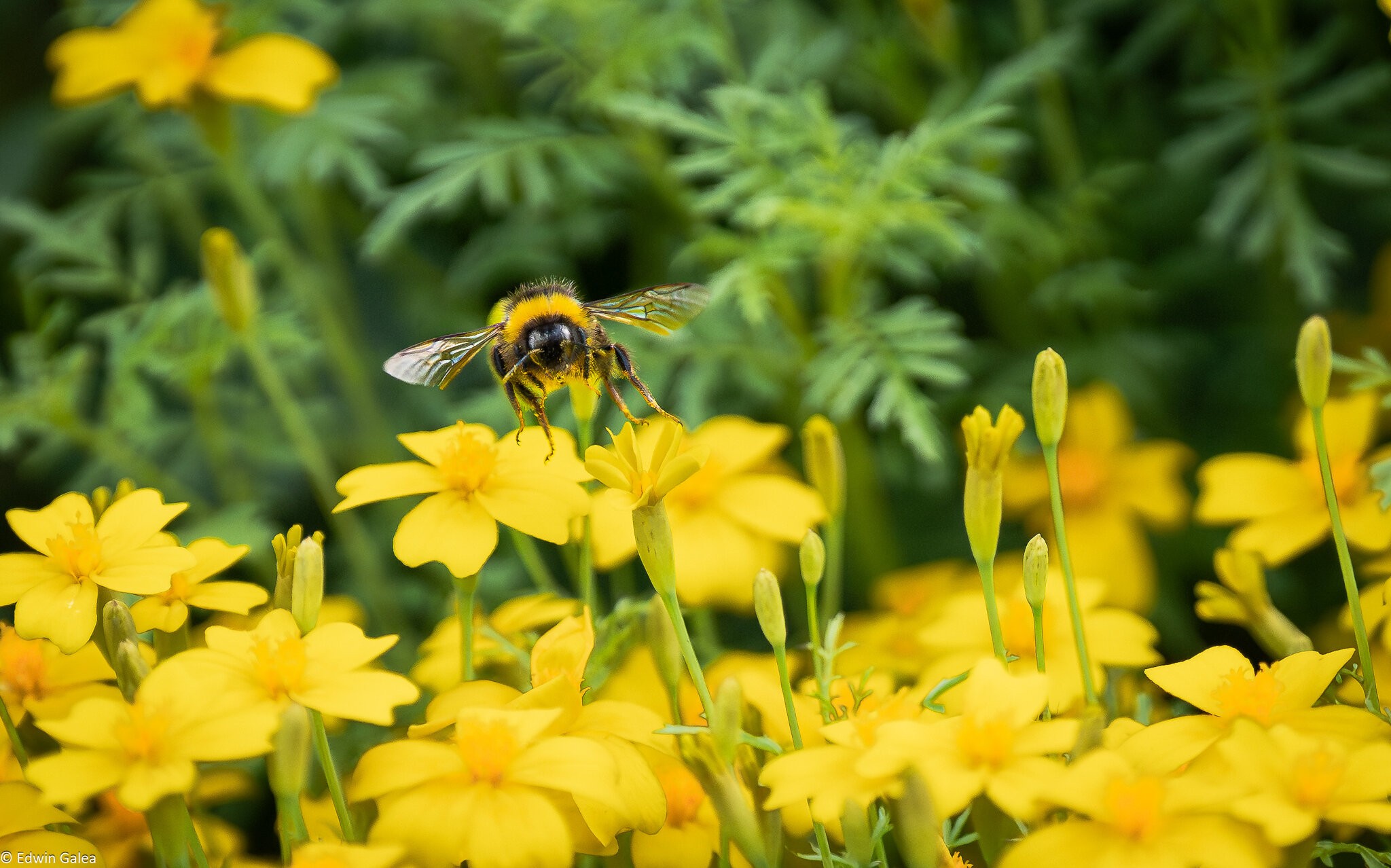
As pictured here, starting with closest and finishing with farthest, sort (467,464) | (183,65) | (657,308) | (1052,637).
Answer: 1. (467,464)
2. (1052,637)
3. (657,308)
4. (183,65)

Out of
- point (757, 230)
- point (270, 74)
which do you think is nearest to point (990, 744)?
point (757, 230)

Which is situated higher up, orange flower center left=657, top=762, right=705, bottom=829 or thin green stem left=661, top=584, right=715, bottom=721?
thin green stem left=661, top=584, right=715, bottom=721

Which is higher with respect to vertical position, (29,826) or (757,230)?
(757,230)

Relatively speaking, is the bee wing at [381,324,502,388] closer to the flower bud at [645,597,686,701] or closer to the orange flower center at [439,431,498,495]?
the orange flower center at [439,431,498,495]

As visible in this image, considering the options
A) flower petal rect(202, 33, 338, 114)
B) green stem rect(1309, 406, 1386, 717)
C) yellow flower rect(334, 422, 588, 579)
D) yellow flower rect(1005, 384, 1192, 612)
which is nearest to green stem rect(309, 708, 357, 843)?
yellow flower rect(334, 422, 588, 579)

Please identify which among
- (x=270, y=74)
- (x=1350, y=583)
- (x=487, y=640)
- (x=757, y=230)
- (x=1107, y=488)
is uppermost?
(x=270, y=74)

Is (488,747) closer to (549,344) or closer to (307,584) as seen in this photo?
(307,584)

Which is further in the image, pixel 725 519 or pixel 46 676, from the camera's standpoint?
pixel 725 519
